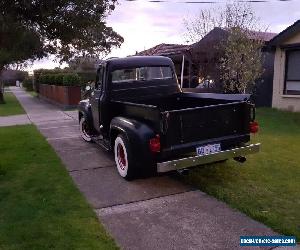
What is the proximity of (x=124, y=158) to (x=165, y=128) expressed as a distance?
50.7 inches

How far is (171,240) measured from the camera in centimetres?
405

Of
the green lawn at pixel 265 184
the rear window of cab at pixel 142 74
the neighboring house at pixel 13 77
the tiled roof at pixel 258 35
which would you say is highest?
the tiled roof at pixel 258 35

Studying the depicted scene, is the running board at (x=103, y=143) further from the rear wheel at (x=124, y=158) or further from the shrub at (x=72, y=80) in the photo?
the shrub at (x=72, y=80)

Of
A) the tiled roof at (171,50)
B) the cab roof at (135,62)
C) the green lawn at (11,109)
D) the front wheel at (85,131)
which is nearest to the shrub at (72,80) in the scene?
Answer: the green lawn at (11,109)

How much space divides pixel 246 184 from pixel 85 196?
2.53 meters

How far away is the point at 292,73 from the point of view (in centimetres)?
1659

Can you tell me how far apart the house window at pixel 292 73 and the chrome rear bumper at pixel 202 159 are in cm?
1166

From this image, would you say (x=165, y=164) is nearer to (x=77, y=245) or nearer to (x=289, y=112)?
(x=77, y=245)

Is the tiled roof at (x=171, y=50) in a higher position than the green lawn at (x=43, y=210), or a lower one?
higher

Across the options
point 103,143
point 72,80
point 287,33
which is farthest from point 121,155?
point 72,80

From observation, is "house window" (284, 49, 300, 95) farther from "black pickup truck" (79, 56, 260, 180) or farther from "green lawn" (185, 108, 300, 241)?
"black pickup truck" (79, 56, 260, 180)

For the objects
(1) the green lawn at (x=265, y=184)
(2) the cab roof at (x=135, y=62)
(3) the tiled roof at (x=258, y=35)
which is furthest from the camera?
(3) the tiled roof at (x=258, y=35)

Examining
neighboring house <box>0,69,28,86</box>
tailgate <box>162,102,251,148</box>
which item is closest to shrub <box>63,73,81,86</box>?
tailgate <box>162,102,251,148</box>

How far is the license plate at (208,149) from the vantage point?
18.3 ft
